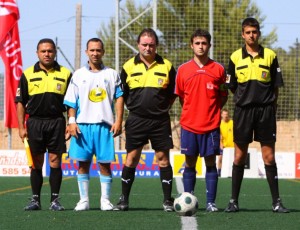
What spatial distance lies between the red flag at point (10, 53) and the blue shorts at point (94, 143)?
12906 mm

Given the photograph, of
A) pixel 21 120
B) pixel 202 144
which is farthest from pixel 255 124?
pixel 21 120

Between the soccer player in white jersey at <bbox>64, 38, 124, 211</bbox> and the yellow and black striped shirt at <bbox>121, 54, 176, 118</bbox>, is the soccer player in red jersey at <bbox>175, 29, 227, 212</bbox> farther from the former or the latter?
the soccer player in white jersey at <bbox>64, 38, 124, 211</bbox>

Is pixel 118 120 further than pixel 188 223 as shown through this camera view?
Yes

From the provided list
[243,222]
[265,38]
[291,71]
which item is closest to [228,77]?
[243,222]

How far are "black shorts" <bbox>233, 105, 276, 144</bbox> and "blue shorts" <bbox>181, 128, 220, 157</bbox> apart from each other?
0.23m

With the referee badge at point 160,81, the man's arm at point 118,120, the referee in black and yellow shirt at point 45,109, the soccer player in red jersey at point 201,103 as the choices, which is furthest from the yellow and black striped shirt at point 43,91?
the soccer player in red jersey at point 201,103

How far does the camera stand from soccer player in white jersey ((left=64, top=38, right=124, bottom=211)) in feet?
33.0

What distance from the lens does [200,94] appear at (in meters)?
9.93

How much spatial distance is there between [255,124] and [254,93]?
0.34 meters

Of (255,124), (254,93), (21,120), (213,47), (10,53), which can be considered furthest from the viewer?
(213,47)

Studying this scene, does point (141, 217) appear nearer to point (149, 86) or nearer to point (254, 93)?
point (149, 86)

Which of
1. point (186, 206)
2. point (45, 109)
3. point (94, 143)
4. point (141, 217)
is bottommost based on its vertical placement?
point (141, 217)

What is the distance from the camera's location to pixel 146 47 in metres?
10.1

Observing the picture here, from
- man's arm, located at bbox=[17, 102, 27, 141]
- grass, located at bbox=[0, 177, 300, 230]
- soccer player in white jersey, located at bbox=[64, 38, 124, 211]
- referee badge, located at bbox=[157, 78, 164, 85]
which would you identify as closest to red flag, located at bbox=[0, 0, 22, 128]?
grass, located at bbox=[0, 177, 300, 230]
